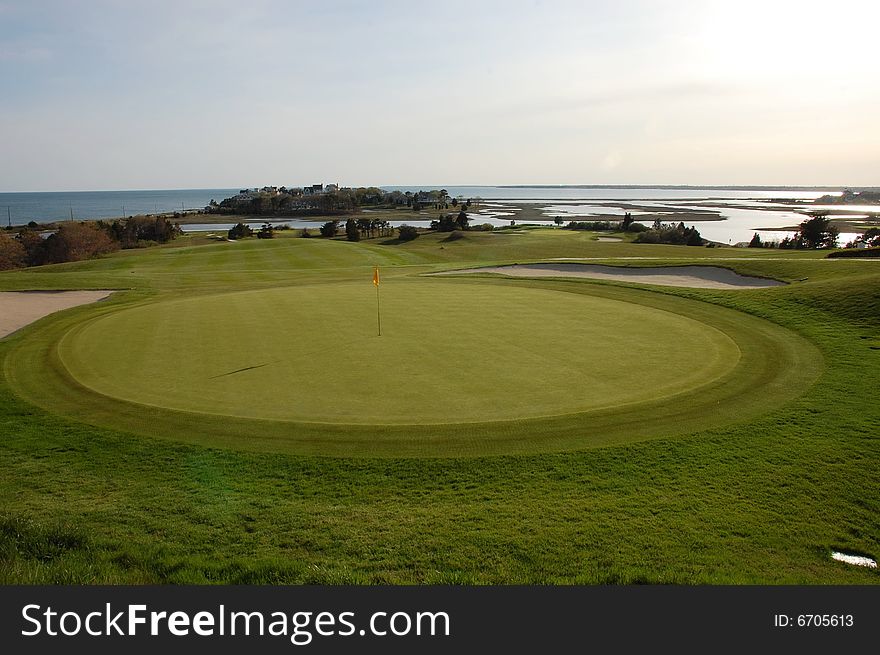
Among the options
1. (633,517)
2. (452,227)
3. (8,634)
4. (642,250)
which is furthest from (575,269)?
(452,227)

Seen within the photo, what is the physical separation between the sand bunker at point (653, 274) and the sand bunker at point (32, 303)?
17940 mm

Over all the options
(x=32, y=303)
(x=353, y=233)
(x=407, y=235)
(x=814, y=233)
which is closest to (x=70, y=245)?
(x=353, y=233)

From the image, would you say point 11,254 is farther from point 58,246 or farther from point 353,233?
point 353,233

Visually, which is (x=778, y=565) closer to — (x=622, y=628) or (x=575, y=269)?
(x=622, y=628)

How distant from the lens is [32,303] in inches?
984

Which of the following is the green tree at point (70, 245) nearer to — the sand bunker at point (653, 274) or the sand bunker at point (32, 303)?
the sand bunker at point (32, 303)

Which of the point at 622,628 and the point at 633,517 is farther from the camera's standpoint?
the point at 633,517

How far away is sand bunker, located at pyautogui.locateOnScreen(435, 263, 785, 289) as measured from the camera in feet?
85.9

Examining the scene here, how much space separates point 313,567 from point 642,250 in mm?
49919

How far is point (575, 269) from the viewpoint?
32219mm

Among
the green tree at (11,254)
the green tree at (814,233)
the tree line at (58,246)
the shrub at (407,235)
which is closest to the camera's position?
the green tree at (814,233)

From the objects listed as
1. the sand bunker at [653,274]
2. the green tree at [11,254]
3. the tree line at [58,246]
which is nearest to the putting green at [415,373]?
the sand bunker at [653,274]

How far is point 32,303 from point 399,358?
20060mm

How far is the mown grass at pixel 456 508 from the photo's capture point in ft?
21.2
